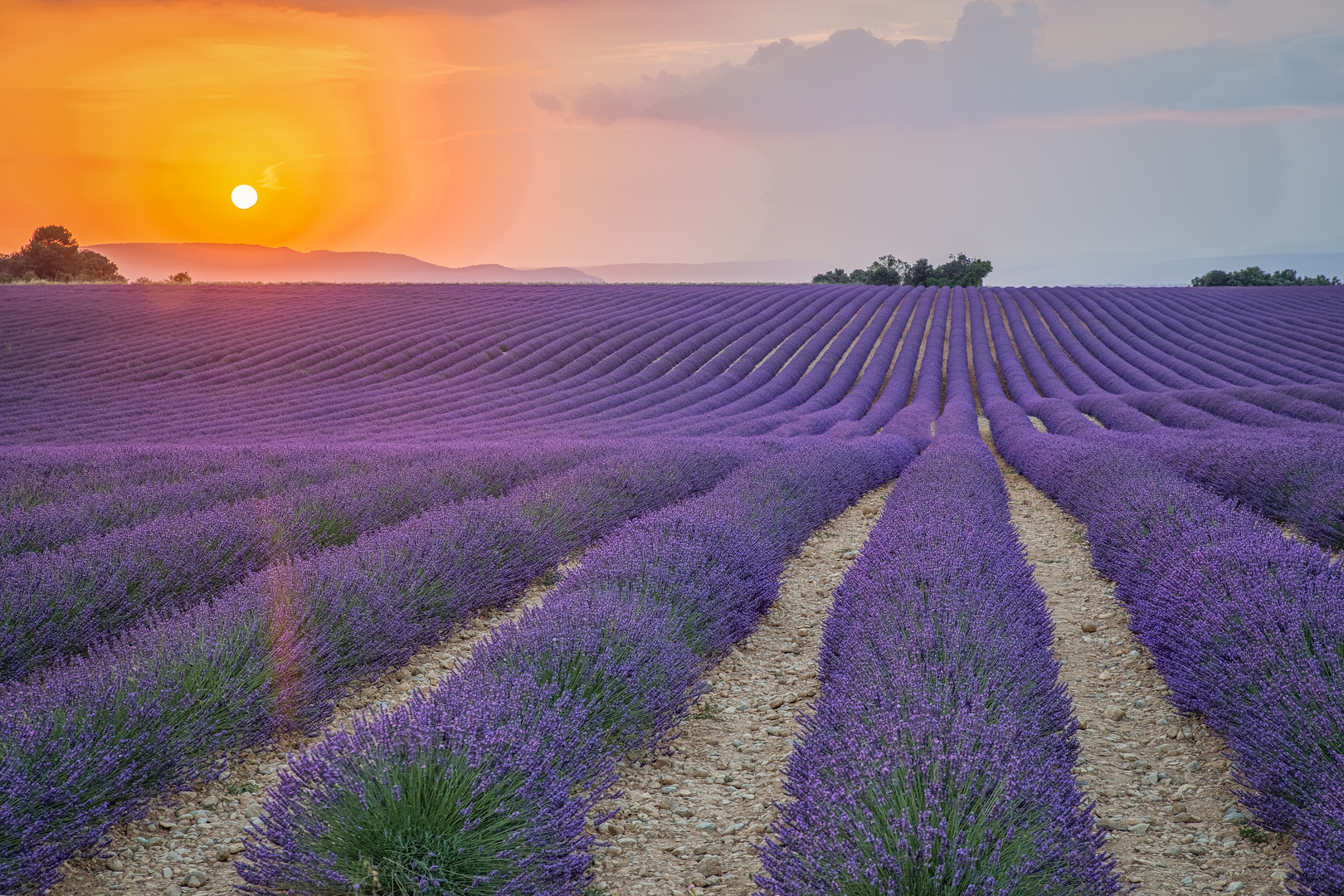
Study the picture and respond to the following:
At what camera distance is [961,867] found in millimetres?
1835

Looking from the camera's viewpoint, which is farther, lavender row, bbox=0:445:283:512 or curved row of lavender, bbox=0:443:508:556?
lavender row, bbox=0:445:283:512

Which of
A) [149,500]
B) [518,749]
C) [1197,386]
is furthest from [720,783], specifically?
[1197,386]

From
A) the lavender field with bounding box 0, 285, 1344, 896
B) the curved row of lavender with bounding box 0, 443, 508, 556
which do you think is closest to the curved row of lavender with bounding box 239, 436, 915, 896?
the lavender field with bounding box 0, 285, 1344, 896

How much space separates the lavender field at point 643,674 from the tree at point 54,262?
42.7 meters

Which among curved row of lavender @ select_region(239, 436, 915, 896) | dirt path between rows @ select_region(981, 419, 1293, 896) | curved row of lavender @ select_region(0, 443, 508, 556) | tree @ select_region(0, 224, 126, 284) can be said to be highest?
tree @ select_region(0, 224, 126, 284)

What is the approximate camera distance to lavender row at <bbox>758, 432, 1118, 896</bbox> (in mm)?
1884

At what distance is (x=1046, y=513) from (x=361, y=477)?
705 cm

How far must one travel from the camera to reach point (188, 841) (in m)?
2.66

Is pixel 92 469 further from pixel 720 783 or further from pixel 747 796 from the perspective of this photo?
pixel 747 796

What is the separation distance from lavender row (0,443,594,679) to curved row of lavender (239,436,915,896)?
1.66m

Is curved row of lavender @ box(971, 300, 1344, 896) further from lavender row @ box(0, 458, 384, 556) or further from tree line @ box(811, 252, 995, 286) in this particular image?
tree line @ box(811, 252, 995, 286)

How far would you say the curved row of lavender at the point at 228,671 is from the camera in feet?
7.84

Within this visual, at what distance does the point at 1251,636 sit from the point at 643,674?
2.52 m

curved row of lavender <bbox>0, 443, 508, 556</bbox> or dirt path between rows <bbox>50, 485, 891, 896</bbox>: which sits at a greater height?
curved row of lavender <bbox>0, 443, 508, 556</bbox>
